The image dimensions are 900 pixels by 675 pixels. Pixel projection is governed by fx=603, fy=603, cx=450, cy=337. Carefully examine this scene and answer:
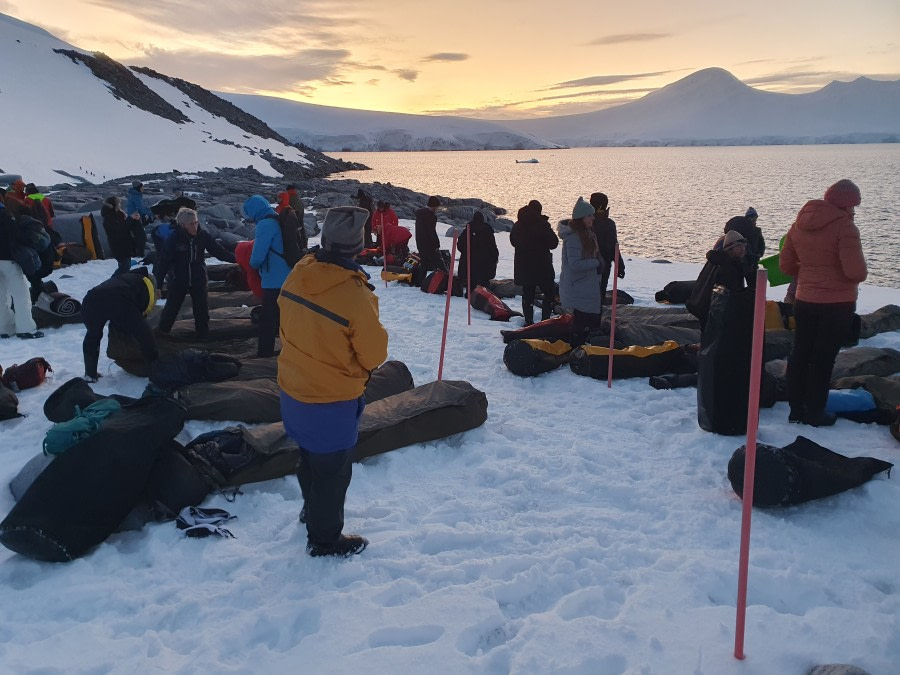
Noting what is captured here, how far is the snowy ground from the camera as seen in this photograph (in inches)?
112

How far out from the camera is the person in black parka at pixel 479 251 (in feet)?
33.6

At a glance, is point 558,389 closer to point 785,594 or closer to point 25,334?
point 785,594

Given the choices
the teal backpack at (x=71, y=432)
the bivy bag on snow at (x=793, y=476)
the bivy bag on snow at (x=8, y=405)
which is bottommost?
the bivy bag on snow at (x=793, y=476)

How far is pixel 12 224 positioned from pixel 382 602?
711 cm

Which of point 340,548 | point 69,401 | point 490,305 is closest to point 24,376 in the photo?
point 69,401

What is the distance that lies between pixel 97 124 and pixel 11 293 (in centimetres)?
4770

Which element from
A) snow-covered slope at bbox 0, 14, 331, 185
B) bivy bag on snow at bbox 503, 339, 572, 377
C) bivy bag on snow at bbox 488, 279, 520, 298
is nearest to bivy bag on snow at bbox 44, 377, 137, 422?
bivy bag on snow at bbox 503, 339, 572, 377

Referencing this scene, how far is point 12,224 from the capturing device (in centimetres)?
741

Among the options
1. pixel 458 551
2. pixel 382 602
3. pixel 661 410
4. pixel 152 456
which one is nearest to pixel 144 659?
pixel 382 602

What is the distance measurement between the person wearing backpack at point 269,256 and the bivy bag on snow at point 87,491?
8.84ft

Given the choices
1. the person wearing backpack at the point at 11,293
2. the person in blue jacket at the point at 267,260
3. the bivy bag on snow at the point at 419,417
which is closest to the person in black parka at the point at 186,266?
the person in blue jacket at the point at 267,260

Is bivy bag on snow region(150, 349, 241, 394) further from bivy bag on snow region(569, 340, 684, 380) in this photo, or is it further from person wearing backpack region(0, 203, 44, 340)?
bivy bag on snow region(569, 340, 684, 380)

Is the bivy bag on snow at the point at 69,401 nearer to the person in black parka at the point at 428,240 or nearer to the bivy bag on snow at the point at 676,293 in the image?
the person in black parka at the point at 428,240

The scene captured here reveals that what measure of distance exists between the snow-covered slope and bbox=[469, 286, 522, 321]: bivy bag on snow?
29.7 meters
